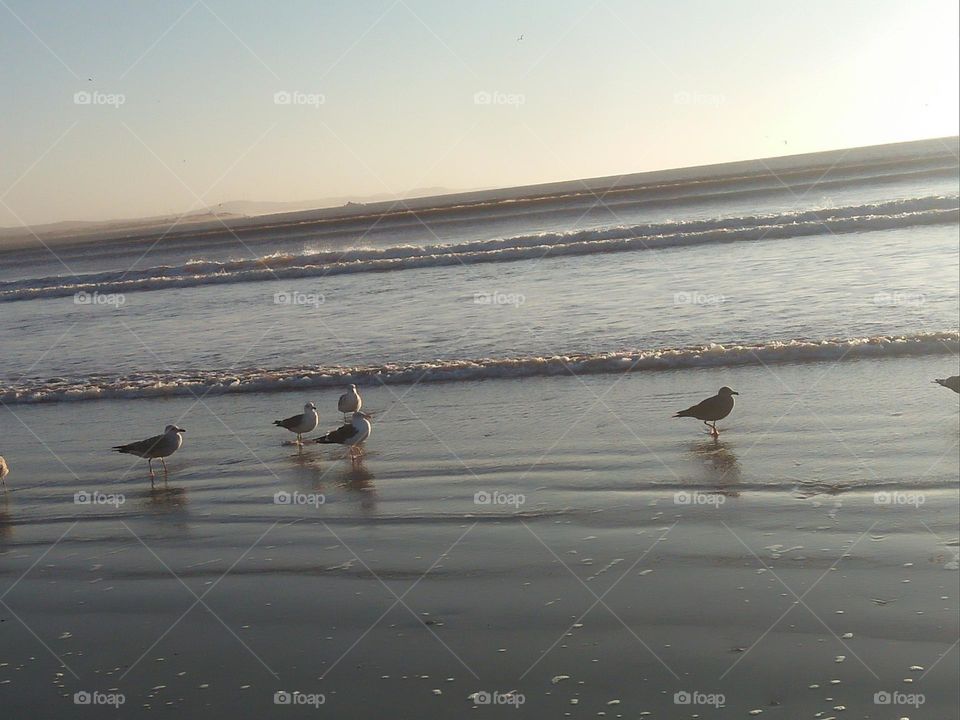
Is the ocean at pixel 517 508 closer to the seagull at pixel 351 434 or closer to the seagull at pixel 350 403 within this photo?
the seagull at pixel 351 434

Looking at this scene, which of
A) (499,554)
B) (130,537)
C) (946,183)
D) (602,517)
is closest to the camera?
(499,554)

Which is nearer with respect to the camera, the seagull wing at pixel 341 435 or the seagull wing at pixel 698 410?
the seagull wing at pixel 698 410

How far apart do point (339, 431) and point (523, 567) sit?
152 inches

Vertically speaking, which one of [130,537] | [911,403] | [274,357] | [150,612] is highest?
[274,357]

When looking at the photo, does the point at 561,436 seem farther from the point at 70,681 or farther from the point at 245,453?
the point at 70,681

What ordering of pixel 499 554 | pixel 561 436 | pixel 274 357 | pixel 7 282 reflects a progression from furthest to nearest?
1. pixel 7 282
2. pixel 274 357
3. pixel 561 436
4. pixel 499 554

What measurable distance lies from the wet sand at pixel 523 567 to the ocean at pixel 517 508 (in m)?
0.02

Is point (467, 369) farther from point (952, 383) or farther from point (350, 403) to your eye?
point (952, 383)

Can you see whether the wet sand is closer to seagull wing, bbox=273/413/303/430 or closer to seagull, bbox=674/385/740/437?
seagull, bbox=674/385/740/437

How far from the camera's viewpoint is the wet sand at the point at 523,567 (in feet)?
15.9

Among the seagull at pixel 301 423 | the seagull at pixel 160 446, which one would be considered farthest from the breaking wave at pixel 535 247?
the seagull at pixel 160 446

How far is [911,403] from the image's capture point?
9.49 m

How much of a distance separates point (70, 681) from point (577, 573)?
9.41 feet

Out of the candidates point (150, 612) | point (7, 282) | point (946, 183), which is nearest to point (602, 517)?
point (150, 612)
